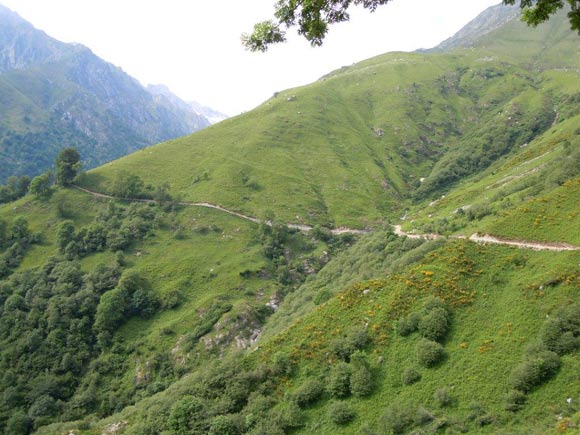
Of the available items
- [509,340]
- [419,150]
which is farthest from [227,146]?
[509,340]

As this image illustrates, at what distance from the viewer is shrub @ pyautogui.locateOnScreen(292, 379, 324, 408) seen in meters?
40.5

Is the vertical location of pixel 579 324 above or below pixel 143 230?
below

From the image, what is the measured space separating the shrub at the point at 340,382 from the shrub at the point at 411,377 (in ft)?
19.4

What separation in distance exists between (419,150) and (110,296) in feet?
520

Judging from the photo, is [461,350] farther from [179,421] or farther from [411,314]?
[179,421]

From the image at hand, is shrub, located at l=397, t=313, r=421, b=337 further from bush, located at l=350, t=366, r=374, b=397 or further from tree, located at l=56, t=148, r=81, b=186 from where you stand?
tree, located at l=56, t=148, r=81, b=186

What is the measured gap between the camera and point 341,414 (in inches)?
1455

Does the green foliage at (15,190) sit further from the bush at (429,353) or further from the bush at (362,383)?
the bush at (429,353)

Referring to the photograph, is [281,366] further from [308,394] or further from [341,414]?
[341,414]

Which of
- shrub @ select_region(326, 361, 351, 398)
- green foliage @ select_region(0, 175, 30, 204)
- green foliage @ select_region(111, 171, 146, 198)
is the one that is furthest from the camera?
green foliage @ select_region(0, 175, 30, 204)

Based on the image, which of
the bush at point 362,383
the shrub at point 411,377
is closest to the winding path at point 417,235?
the shrub at point 411,377

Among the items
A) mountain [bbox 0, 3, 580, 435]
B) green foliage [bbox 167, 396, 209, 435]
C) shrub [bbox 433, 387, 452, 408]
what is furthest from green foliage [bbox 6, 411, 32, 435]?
shrub [bbox 433, 387, 452, 408]

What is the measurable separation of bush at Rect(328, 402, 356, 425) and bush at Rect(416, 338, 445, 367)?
9066 millimetres

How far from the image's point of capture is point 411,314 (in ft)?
144
